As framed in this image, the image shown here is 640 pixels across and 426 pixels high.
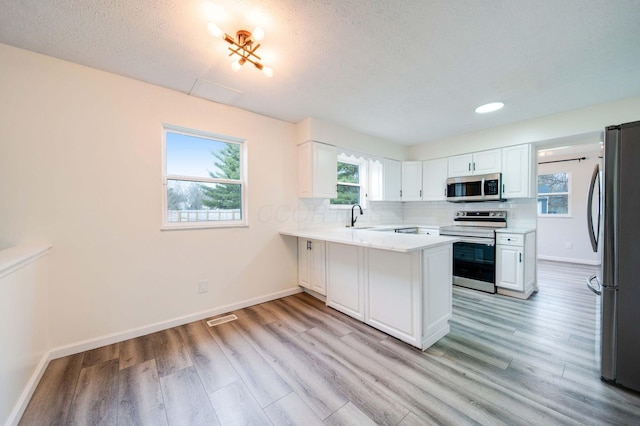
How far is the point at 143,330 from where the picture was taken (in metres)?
2.41

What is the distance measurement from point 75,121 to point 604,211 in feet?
13.4

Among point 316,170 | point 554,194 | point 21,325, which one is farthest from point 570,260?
point 21,325

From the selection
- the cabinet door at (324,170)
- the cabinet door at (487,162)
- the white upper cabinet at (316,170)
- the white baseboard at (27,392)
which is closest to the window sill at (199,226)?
the white upper cabinet at (316,170)

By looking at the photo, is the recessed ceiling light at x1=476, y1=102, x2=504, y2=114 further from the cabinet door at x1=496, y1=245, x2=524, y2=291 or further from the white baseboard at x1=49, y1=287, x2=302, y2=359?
the white baseboard at x1=49, y1=287, x2=302, y2=359

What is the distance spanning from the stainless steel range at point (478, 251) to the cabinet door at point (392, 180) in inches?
40.9

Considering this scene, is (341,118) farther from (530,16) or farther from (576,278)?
(576,278)

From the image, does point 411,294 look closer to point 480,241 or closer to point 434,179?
point 480,241

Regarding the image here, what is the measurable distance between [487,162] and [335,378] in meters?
3.76

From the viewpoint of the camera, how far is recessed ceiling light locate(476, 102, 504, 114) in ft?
9.57

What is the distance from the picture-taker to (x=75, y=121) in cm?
212

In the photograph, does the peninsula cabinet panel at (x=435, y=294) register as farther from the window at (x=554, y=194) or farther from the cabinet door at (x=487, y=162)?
the window at (x=554, y=194)

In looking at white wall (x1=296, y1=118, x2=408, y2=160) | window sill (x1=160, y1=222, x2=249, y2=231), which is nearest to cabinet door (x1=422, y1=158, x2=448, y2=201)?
white wall (x1=296, y1=118, x2=408, y2=160)

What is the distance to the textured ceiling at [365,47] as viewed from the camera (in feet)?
5.08

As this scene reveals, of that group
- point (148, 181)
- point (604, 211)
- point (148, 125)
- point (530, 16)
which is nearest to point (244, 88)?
point (148, 125)
